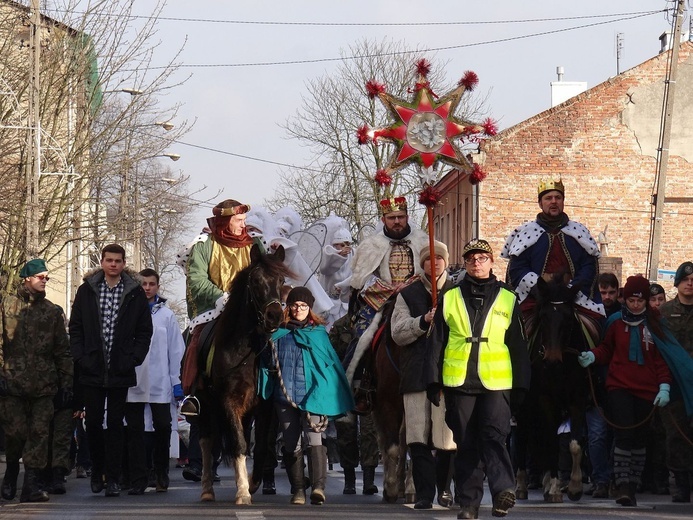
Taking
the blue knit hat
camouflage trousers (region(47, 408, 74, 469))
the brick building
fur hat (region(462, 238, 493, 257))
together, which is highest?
the brick building

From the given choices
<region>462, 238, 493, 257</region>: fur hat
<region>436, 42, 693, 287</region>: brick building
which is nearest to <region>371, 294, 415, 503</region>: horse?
<region>462, 238, 493, 257</region>: fur hat

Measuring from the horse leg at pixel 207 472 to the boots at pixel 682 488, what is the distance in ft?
13.2

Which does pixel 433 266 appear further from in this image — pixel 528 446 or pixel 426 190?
pixel 528 446

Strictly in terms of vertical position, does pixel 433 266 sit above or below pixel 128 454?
above

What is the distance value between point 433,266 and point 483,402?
151 centimetres

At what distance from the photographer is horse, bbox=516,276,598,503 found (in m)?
13.9

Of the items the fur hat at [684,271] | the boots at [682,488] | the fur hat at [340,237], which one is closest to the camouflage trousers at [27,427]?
the boots at [682,488]

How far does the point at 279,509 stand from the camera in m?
12.8

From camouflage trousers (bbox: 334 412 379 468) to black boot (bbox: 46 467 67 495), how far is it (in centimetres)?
260

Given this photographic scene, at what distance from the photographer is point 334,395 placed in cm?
1402

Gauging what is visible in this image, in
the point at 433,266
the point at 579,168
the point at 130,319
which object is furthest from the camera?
the point at 579,168

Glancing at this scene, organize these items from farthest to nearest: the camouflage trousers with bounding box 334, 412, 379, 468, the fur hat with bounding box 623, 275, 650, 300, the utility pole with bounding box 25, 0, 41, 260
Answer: the utility pole with bounding box 25, 0, 41, 260, the camouflage trousers with bounding box 334, 412, 379, 468, the fur hat with bounding box 623, 275, 650, 300

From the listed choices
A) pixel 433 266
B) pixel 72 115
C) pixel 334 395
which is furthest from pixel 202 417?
pixel 72 115

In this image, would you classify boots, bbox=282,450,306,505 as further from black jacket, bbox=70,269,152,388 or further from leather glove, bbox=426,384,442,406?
leather glove, bbox=426,384,442,406
